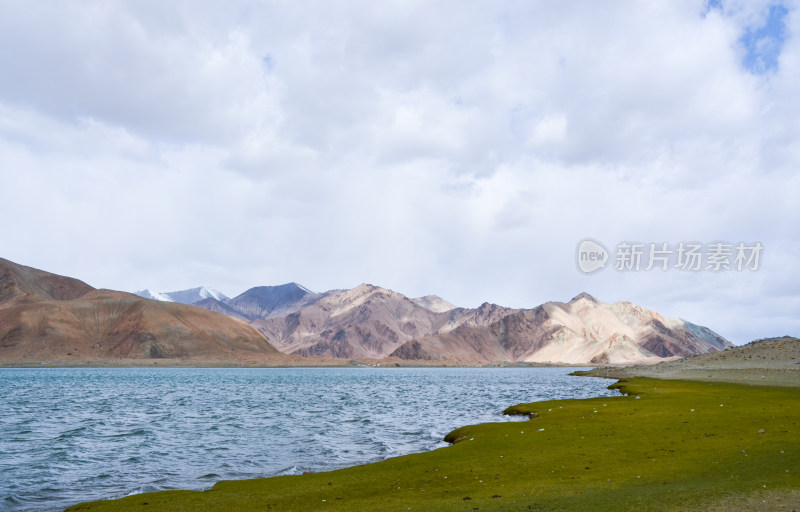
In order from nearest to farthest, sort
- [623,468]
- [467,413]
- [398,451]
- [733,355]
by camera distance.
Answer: [623,468], [398,451], [467,413], [733,355]

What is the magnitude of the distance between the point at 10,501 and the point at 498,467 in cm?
1920

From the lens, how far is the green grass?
52.0 feet

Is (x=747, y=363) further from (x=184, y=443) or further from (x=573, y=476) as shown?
(x=184, y=443)

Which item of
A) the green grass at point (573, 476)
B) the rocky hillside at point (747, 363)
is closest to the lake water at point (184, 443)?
the green grass at point (573, 476)

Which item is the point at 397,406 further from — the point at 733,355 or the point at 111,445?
the point at 733,355

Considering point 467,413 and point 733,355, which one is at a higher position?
point 733,355

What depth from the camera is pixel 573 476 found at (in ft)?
63.4

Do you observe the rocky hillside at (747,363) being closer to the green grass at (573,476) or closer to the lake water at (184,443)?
the lake water at (184,443)

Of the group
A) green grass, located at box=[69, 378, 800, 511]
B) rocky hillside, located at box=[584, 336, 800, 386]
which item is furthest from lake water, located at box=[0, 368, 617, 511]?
rocky hillside, located at box=[584, 336, 800, 386]

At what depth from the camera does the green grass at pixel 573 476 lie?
1584cm

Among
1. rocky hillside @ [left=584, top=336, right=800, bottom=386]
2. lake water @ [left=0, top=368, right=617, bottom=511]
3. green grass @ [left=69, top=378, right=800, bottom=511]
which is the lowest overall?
lake water @ [left=0, top=368, right=617, bottom=511]

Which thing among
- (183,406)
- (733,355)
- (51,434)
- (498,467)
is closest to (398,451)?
(498,467)

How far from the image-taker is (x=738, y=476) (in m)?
17.5

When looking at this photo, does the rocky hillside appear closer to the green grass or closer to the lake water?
the lake water
